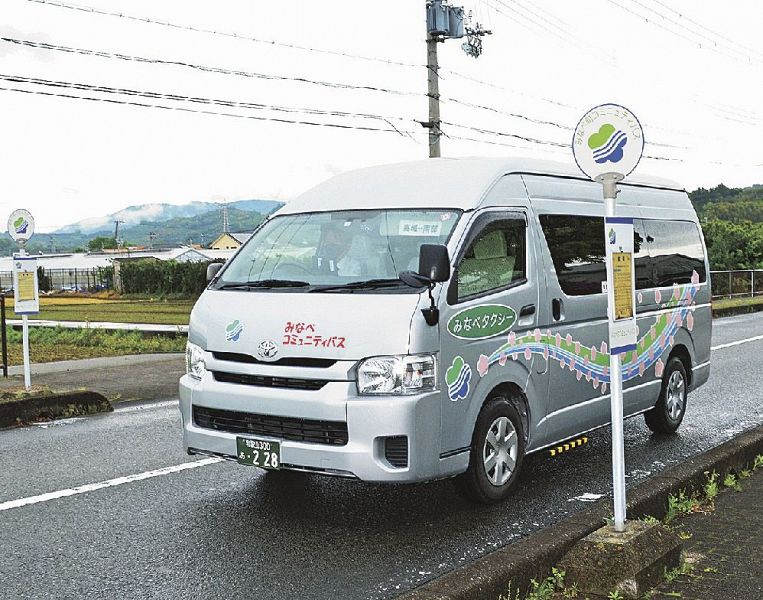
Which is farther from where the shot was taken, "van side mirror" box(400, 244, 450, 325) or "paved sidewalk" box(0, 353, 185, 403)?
"paved sidewalk" box(0, 353, 185, 403)

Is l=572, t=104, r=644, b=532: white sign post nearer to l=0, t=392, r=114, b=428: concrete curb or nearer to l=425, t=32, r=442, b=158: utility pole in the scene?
l=0, t=392, r=114, b=428: concrete curb

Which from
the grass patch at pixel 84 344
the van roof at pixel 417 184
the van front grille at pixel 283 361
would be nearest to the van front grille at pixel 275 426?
the van front grille at pixel 283 361

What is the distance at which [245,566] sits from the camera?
505cm

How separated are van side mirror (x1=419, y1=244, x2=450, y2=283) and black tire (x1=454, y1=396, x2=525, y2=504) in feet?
3.34

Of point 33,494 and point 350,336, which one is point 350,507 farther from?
point 33,494

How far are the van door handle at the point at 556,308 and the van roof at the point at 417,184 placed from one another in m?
→ 0.95

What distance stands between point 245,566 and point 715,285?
3127 centimetres

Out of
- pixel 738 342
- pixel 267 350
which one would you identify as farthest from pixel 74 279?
pixel 267 350

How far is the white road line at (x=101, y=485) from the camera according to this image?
6.43 m

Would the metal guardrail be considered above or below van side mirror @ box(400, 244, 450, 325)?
below

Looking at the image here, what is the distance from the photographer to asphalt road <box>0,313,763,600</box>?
16.0 ft

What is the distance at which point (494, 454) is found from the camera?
6.17 m

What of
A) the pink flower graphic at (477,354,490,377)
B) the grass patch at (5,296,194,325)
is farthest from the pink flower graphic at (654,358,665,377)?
the grass patch at (5,296,194,325)

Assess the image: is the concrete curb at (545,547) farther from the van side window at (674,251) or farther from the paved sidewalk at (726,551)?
the van side window at (674,251)
